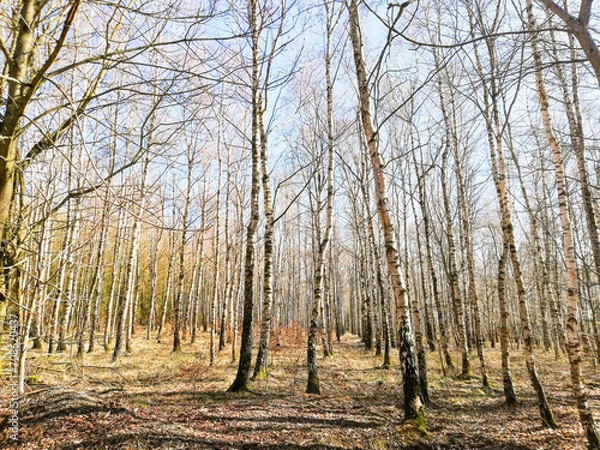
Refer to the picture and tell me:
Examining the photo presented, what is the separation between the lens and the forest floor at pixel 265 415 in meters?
3.45

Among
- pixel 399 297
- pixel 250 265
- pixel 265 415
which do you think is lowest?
pixel 265 415

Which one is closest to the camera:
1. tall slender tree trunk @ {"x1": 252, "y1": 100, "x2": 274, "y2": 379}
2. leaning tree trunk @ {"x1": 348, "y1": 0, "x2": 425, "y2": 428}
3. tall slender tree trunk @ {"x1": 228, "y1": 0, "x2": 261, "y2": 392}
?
leaning tree trunk @ {"x1": 348, "y1": 0, "x2": 425, "y2": 428}

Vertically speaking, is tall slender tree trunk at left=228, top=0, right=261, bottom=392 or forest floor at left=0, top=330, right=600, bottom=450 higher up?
tall slender tree trunk at left=228, top=0, right=261, bottom=392

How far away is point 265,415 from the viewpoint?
15.4ft

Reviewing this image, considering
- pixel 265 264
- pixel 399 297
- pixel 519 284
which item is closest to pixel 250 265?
pixel 265 264

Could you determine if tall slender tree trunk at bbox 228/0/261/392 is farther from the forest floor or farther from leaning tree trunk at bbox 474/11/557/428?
leaning tree trunk at bbox 474/11/557/428

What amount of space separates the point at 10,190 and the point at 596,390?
39.1 ft

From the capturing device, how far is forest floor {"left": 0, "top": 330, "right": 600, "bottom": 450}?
11.3ft

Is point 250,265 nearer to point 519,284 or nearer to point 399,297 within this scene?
point 399,297

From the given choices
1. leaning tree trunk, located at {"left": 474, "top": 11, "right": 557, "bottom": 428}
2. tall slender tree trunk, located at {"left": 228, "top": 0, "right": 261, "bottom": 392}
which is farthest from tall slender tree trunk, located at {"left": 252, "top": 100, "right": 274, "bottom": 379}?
leaning tree trunk, located at {"left": 474, "top": 11, "right": 557, "bottom": 428}

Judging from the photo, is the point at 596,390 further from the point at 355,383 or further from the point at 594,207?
the point at 355,383

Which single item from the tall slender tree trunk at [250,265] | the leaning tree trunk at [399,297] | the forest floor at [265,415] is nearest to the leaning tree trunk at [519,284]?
the forest floor at [265,415]

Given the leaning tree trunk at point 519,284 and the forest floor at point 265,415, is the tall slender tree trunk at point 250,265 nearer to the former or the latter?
the forest floor at point 265,415

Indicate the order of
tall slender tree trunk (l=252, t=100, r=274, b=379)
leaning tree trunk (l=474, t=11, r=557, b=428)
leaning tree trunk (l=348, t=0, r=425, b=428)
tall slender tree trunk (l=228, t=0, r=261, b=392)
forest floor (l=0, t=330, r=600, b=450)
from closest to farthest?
forest floor (l=0, t=330, r=600, b=450) < leaning tree trunk (l=348, t=0, r=425, b=428) < leaning tree trunk (l=474, t=11, r=557, b=428) < tall slender tree trunk (l=228, t=0, r=261, b=392) < tall slender tree trunk (l=252, t=100, r=274, b=379)
